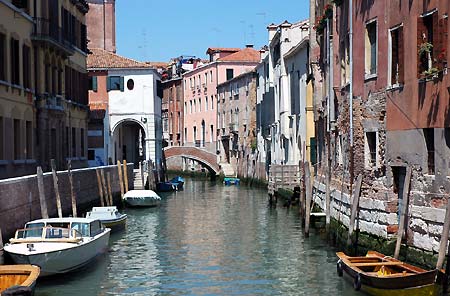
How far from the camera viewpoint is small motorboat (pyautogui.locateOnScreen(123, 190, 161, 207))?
32.3 meters

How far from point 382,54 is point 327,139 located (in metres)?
7.66

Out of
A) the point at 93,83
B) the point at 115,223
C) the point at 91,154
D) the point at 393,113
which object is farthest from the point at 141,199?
the point at 393,113

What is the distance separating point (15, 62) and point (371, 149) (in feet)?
39.5

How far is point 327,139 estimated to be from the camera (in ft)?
78.2

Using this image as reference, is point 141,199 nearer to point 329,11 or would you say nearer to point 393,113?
point 329,11

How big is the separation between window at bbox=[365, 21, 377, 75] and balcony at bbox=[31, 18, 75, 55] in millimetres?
12855

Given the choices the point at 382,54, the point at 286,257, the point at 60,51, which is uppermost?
the point at 60,51

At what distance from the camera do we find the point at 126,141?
48938 millimetres

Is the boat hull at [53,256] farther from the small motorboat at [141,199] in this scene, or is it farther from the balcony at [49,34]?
the small motorboat at [141,199]

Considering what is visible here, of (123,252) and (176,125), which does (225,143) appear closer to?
(176,125)

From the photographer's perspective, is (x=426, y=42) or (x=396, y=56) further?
(x=396, y=56)

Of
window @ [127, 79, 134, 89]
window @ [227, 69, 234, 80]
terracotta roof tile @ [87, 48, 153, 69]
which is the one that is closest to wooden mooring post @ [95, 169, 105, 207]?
terracotta roof tile @ [87, 48, 153, 69]

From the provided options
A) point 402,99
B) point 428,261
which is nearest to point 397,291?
point 428,261

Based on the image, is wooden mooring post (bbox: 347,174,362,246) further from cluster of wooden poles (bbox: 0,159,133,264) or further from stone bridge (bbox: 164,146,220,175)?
stone bridge (bbox: 164,146,220,175)
